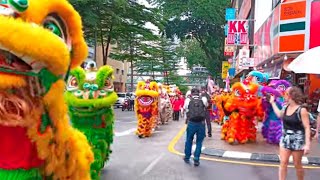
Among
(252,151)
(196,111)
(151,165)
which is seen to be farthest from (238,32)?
(151,165)

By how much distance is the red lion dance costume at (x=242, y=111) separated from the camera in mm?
11281

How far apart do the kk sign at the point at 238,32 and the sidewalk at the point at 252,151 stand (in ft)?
37.9

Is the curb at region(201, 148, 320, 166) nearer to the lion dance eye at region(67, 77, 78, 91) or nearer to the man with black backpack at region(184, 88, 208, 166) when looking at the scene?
the man with black backpack at region(184, 88, 208, 166)

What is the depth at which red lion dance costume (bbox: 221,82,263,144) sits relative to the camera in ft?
37.0

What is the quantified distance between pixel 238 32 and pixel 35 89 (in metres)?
21.5

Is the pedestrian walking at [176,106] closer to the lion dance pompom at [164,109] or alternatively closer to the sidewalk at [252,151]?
the lion dance pompom at [164,109]

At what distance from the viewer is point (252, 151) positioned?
1060cm

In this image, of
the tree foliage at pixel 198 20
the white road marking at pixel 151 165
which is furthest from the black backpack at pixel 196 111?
the tree foliage at pixel 198 20

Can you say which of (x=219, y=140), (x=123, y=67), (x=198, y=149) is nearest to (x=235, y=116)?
(x=219, y=140)

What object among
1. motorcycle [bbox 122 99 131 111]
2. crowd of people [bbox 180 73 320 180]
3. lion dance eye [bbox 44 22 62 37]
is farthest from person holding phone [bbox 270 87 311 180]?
motorcycle [bbox 122 99 131 111]

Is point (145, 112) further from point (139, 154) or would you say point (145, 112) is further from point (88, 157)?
point (88, 157)

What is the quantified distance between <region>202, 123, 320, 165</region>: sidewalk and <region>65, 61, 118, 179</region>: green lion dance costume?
4.05 metres

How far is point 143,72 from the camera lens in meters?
53.9

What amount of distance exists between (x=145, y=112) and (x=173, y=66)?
4174 centimetres
